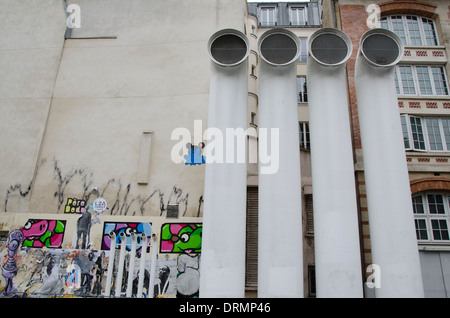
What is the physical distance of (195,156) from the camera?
17500mm

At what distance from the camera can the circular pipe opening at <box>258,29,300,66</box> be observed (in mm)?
12781

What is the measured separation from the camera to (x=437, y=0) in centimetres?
2042

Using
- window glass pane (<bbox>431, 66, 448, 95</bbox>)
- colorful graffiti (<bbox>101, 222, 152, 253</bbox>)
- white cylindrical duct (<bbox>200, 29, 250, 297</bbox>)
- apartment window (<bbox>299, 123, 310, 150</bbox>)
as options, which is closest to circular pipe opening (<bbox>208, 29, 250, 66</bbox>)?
white cylindrical duct (<bbox>200, 29, 250, 297</bbox>)

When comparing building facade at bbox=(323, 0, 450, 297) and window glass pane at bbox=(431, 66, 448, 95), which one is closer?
building facade at bbox=(323, 0, 450, 297)

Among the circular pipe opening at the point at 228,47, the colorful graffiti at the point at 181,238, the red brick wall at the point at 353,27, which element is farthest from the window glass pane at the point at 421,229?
the circular pipe opening at the point at 228,47

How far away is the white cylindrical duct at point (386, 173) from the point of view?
36.1 ft

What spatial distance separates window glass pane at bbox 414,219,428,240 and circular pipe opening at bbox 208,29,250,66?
12.2 m

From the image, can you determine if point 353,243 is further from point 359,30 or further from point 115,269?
point 359,30

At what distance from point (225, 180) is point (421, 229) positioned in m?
11.2

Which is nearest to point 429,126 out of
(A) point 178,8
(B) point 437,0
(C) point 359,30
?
(C) point 359,30

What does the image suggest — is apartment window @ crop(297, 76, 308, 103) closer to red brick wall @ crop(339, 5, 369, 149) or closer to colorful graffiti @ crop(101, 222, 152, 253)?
red brick wall @ crop(339, 5, 369, 149)

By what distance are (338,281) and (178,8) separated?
59.8 feet

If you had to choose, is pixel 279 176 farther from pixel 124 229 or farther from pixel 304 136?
pixel 304 136

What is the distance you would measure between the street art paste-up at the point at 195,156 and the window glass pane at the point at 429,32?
15.4 m
